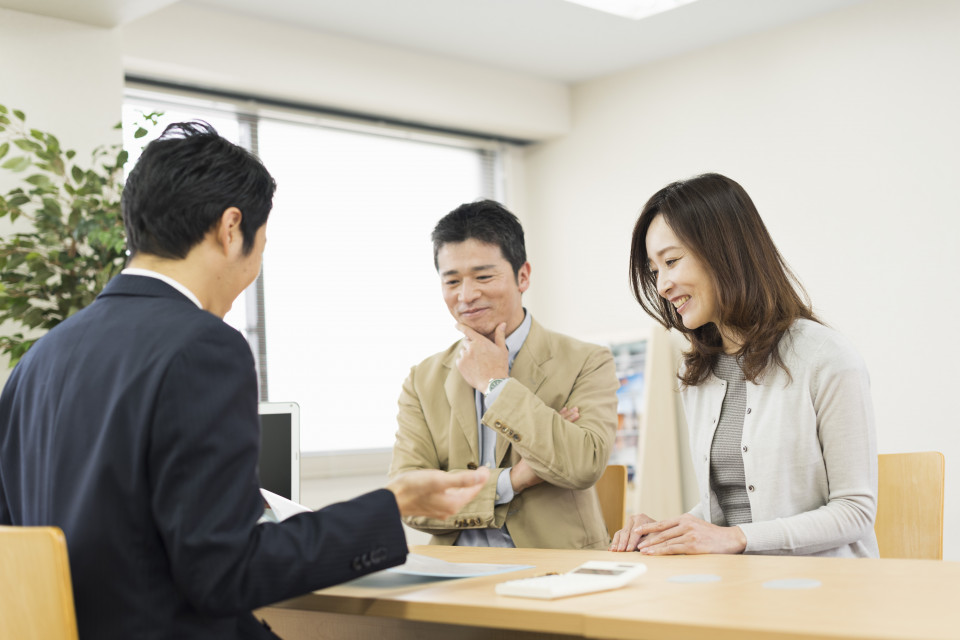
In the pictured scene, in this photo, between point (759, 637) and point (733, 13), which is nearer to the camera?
point (759, 637)

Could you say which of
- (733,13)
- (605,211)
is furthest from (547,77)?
(733,13)

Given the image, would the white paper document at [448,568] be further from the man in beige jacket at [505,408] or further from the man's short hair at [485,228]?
the man's short hair at [485,228]

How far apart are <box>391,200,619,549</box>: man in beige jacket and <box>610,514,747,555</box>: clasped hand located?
40cm

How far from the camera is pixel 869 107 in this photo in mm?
4648

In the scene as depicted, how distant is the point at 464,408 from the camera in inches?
100

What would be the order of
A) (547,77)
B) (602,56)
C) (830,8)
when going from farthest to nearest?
(547,77), (602,56), (830,8)

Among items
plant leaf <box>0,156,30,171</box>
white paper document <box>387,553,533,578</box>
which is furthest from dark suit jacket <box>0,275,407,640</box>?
plant leaf <box>0,156,30,171</box>

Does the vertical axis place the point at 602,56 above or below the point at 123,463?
above

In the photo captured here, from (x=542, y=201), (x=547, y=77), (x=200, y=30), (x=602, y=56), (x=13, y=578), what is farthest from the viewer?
(x=542, y=201)

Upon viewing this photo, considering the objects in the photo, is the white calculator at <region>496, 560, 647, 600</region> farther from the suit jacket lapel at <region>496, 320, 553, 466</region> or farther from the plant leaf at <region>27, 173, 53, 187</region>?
the plant leaf at <region>27, 173, 53, 187</region>

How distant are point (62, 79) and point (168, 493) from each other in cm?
281

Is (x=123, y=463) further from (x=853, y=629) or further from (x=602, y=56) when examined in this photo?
(x=602, y=56)

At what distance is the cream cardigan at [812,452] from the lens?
6.30 ft

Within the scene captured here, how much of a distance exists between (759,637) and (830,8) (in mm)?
4455
